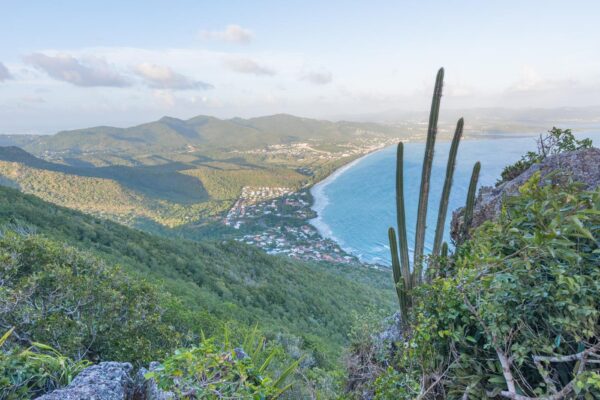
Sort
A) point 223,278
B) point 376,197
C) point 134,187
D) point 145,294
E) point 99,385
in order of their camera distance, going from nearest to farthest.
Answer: point 99,385 → point 145,294 → point 223,278 → point 134,187 → point 376,197

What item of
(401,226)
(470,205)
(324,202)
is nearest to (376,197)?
(324,202)

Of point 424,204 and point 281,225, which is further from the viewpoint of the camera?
point 281,225

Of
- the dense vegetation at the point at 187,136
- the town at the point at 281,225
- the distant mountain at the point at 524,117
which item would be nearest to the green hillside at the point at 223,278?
the town at the point at 281,225

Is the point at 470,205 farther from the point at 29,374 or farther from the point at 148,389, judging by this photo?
the point at 29,374

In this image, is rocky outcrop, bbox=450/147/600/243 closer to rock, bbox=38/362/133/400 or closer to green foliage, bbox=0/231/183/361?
rock, bbox=38/362/133/400

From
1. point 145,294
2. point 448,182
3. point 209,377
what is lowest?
point 145,294

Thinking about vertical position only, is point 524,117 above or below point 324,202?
above

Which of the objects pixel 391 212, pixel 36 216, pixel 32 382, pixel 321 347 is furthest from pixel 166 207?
pixel 32 382

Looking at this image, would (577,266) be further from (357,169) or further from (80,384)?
(357,169)
